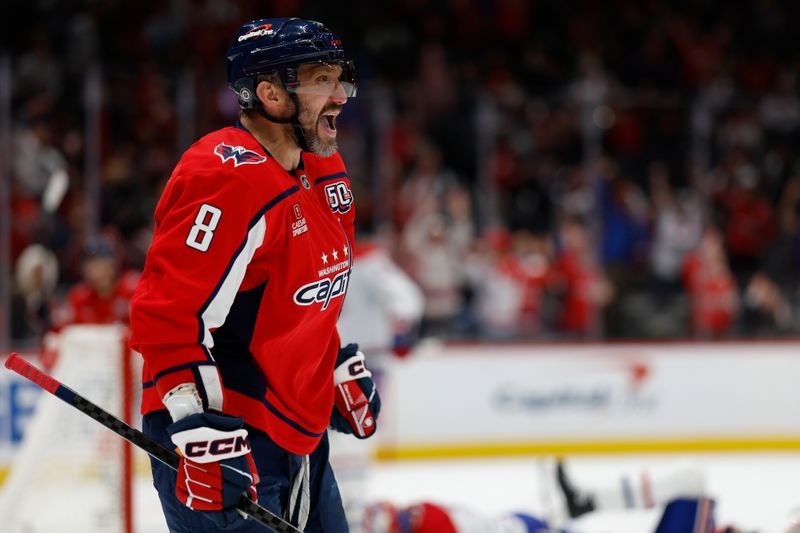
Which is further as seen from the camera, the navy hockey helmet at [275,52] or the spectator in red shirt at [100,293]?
the spectator in red shirt at [100,293]

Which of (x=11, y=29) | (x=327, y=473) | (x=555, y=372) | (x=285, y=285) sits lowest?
(x=555, y=372)

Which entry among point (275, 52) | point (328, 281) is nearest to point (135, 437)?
point (328, 281)

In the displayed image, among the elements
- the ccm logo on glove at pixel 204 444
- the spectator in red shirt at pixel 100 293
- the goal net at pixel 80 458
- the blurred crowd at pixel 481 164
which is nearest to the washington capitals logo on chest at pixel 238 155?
the ccm logo on glove at pixel 204 444

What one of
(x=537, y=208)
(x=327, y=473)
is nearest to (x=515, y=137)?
(x=537, y=208)

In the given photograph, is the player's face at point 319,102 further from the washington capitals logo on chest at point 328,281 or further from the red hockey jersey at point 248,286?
the washington capitals logo on chest at point 328,281

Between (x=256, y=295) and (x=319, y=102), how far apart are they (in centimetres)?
35

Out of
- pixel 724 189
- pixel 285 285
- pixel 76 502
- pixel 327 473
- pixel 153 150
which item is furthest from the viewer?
pixel 724 189

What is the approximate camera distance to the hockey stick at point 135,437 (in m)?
1.90

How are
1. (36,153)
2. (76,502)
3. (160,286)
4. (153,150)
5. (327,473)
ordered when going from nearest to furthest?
(160,286) → (327,473) → (76,502) → (36,153) → (153,150)

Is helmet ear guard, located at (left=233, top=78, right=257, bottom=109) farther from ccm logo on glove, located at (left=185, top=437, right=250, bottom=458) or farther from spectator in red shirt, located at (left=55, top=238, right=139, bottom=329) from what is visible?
spectator in red shirt, located at (left=55, top=238, right=139, bottom=329)

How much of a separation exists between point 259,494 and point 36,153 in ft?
16.6

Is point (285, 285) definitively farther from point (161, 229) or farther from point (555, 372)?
point (555, 372)

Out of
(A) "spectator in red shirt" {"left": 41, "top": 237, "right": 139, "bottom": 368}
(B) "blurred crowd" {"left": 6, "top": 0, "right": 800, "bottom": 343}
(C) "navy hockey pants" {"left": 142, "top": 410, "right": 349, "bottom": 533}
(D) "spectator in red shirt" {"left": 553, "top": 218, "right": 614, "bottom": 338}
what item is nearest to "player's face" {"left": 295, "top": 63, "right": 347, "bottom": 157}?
(C) "navy hockey pants" {"left": 142, "top": 410, "right": 349, "bottom": 533}

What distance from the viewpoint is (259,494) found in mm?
2018
